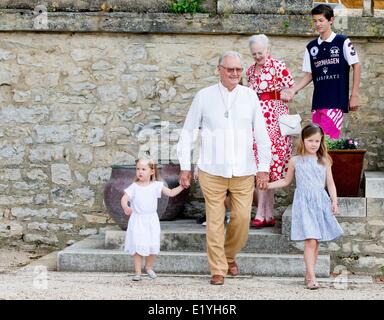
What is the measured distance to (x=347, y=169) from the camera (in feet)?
28.8

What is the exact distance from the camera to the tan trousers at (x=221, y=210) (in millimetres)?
7664

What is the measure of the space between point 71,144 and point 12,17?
1.41 metres

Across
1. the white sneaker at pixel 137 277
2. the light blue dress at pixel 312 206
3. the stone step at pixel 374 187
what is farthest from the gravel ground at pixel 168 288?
the stone step at pixel 374 187

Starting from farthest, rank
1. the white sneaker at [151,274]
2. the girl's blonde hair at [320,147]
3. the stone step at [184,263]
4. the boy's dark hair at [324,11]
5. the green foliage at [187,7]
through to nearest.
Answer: the green foliage at [187,7]
the boy's dark hair at [324,11]
the stone step at [184,263]
the white sneaker at [151,274]
the girl's blonde hair at [320,147]

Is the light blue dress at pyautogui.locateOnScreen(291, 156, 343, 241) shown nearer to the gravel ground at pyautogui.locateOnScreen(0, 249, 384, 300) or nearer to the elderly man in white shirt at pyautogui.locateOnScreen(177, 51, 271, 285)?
the elderly man in white shirt at pyautogui.locateOnScreen(177, 51, 271, 285)

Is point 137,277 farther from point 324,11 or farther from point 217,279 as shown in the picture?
point 324,11

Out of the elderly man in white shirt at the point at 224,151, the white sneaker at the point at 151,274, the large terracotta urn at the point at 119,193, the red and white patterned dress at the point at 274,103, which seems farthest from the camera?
the large terracotta urn at the point at 119,193

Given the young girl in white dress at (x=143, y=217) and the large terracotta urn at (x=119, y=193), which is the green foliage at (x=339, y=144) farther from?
the young girl in white dress at (x=143, y=217)

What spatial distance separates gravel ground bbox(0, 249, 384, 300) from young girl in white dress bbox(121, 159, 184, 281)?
23cm

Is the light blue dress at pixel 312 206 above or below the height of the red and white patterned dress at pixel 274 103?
below

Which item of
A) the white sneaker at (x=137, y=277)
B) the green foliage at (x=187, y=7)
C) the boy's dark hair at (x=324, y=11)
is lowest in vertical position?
the white sneaker at (x=137, y=277)

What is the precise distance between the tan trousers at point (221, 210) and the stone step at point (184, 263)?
22.8 inches

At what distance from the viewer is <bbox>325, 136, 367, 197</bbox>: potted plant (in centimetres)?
875
